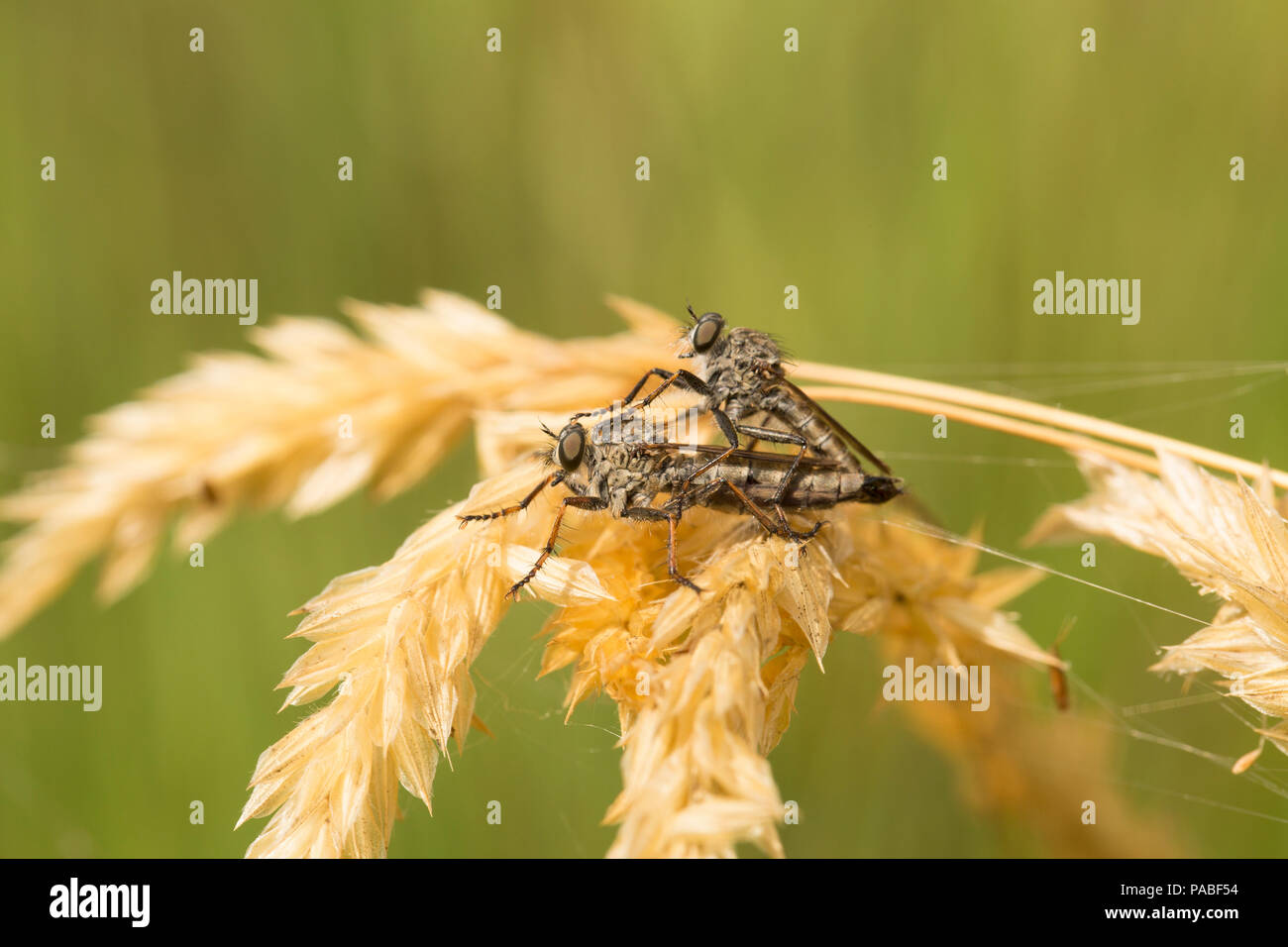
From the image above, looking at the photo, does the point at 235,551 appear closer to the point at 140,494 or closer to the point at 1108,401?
the point at 140,494

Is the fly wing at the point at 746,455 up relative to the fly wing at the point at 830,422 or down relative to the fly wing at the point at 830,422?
down

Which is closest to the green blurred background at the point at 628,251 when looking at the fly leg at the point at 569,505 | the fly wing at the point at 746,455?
the fly leg at the point at 569,505

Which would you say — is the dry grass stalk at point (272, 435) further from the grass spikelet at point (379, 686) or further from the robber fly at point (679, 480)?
the grass spikelet at point (379, 686)

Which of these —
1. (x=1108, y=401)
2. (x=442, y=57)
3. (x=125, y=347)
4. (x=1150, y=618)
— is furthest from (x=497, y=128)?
(x=1150, y=618)

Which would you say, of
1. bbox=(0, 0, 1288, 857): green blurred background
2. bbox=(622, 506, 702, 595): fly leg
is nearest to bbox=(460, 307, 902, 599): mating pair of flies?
bbox=(622, 506, 702, 595): fly leg

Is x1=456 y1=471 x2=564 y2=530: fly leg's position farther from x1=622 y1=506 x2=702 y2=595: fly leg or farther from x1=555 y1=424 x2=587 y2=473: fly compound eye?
x1=622 y1=506 x2=702 y2=595: fly leg

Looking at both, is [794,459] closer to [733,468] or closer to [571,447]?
[733,468]
